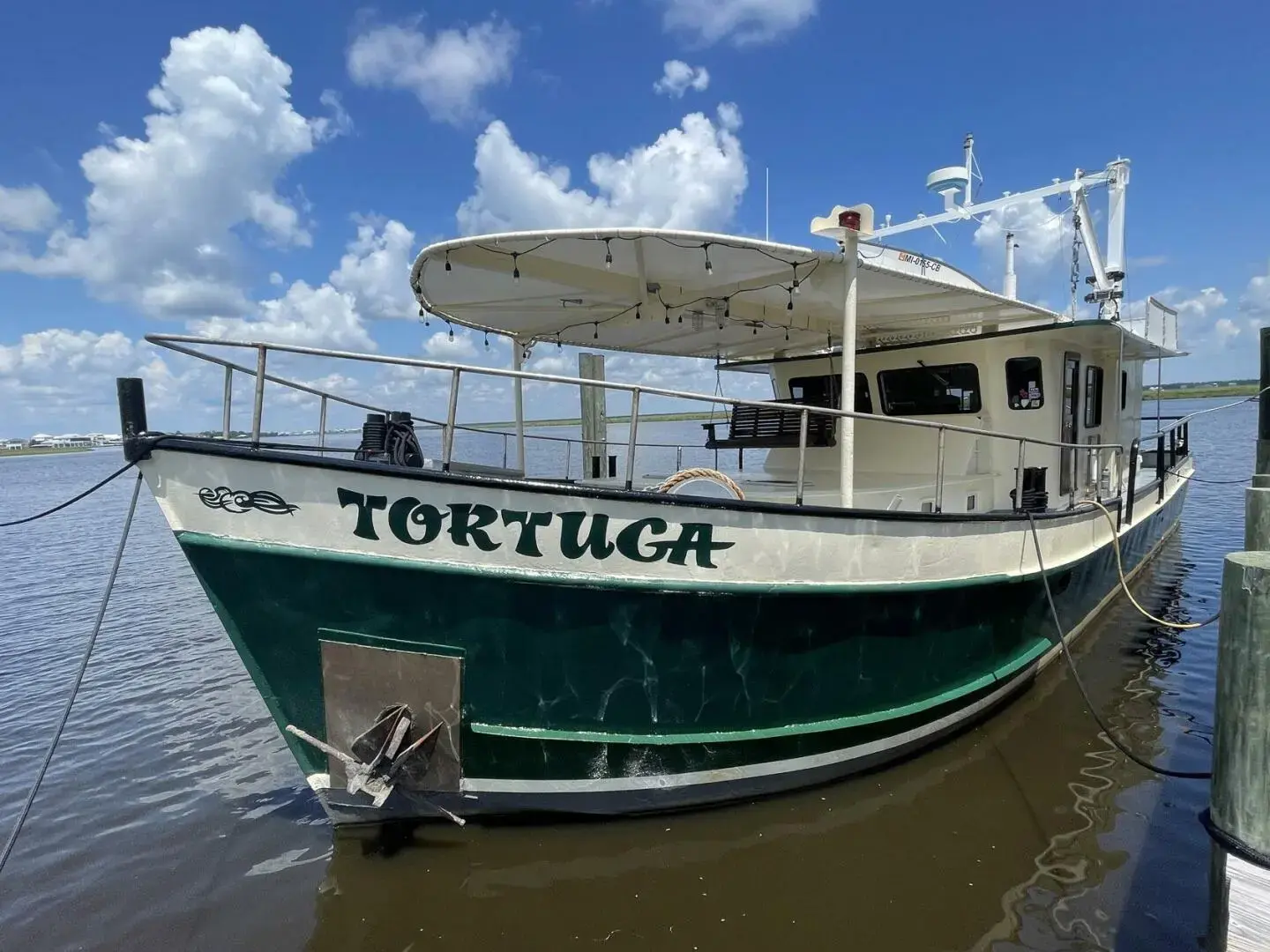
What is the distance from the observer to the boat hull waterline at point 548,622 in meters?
3.90

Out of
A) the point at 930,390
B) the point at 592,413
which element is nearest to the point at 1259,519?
the point at 930,390

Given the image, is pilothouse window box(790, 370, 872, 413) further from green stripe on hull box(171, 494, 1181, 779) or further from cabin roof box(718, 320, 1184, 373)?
green stripe on hull box(171, 494, 1181, 779)

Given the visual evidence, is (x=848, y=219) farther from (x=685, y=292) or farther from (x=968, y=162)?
(x=968, y=162)

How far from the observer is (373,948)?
3736mm

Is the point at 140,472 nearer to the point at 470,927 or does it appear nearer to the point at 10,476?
the point at 470,927

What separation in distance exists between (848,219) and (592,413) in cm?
478

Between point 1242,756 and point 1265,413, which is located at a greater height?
point 1265,413

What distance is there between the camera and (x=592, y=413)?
885cm

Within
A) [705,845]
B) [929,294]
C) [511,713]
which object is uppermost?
[929,294]

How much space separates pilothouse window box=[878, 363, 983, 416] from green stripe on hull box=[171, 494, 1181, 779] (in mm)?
3400

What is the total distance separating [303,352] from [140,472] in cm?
118

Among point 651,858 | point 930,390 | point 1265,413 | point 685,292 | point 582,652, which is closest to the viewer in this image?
point 582,652

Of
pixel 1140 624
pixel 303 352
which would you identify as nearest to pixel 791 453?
pixel 1140 624

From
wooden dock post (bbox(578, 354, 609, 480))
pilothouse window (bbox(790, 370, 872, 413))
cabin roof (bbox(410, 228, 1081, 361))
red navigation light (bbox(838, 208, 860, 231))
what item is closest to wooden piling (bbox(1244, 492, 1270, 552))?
cabin roof (bbox(410, 228, 1081, 361))
